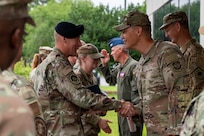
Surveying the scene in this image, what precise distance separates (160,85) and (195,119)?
2244 millimetres

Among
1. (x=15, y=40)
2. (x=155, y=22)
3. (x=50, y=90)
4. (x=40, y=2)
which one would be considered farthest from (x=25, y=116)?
(x=40, y=2)

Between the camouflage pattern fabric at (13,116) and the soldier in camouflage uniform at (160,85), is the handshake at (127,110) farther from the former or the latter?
the camouflage pattern fabric at (13,116)

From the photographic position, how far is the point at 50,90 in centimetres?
453

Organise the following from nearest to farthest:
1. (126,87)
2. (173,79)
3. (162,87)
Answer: (173,79), (162,87), (126,87)

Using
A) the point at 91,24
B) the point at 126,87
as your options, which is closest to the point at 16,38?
the point at 126,87

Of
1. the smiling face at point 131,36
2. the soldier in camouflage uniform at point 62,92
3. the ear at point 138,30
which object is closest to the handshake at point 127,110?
the soldier in camouflage uniform at point 62,92

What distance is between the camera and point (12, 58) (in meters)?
1.67

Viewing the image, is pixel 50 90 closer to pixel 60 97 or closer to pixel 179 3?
pixel 60 97

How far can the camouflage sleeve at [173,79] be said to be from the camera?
14.2ft

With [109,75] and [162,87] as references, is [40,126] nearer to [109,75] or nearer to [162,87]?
[162,87]

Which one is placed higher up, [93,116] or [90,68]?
[90,68]

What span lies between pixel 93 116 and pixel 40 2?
51737 millimetres

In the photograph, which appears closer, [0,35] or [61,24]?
[0,35]

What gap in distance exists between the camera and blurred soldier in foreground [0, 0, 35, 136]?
150cm
